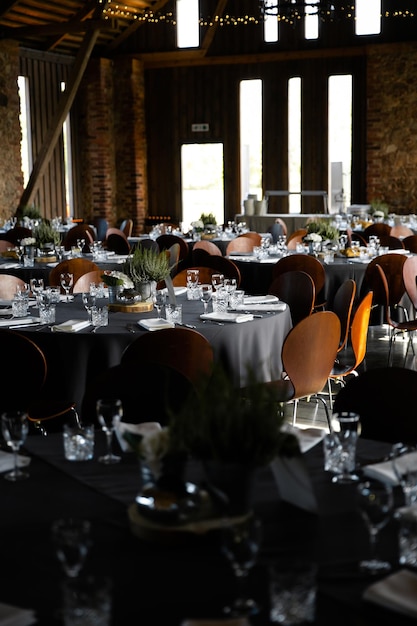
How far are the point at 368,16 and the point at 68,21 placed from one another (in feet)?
17.5

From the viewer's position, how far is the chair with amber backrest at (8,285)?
6.36 meters

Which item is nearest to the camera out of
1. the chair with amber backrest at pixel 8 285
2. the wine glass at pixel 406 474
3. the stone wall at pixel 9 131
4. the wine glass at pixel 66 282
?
the wine glass at pixel 406 474

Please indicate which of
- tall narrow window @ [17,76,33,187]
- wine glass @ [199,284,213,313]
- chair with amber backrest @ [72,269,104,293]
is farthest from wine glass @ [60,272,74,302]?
tall narrow window @ [17,76,33,187]

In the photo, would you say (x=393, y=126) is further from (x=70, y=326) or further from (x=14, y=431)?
(x=14, y=431)

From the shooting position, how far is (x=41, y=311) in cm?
505

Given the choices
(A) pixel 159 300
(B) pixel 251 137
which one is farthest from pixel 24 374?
(B) pixel 251 137

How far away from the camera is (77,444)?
268cm

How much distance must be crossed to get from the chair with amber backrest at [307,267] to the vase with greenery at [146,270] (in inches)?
103

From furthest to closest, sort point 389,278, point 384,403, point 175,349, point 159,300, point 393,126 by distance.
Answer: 1. point 393,126
2. point 389,278
3. point 159,300
4. point 175,349
5. point 384,403

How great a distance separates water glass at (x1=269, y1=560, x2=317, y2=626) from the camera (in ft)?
5.36

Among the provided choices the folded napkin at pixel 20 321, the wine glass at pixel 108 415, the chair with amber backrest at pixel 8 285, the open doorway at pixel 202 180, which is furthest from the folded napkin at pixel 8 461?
the open doorway at pixel 202 180

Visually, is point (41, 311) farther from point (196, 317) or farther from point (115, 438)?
point (115, 438)

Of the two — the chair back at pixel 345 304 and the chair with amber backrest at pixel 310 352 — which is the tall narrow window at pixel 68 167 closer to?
the chair back at pixel 345 304

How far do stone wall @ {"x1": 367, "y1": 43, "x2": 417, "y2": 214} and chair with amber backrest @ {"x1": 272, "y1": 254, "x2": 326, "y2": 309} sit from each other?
850 cm
